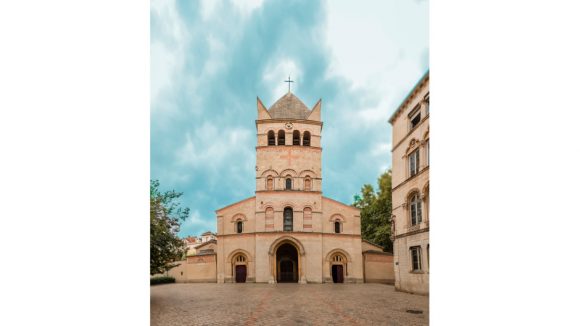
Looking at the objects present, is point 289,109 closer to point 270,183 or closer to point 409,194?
point 270,183

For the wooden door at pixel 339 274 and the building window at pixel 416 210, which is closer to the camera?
the building window at pixel 416 210

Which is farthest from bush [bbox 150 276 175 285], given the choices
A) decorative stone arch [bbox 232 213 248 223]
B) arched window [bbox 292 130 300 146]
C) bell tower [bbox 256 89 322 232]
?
arched window [bbox 292 130 300 146]

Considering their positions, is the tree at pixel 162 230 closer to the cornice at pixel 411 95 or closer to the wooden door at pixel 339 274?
the cornice at pixel 411 95

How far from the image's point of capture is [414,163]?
590 inches

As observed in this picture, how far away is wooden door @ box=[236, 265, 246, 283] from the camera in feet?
83.1

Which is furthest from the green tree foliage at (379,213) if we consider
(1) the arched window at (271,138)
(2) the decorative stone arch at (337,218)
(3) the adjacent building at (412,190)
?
(3) the adjacent building at (412,190)

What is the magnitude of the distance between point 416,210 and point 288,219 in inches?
518

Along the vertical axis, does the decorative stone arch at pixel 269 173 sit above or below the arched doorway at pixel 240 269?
above

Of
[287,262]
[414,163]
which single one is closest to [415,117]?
[414,163]

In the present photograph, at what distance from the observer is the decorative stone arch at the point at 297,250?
24.6 m

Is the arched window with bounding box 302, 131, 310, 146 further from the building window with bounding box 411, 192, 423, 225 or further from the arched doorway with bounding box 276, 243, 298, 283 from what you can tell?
the building window with bounding box 411, 192, 423, 225

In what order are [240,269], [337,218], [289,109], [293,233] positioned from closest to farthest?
[293,233] → [240,269] → [337,218] → [289,109]

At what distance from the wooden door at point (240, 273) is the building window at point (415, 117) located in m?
16.5
